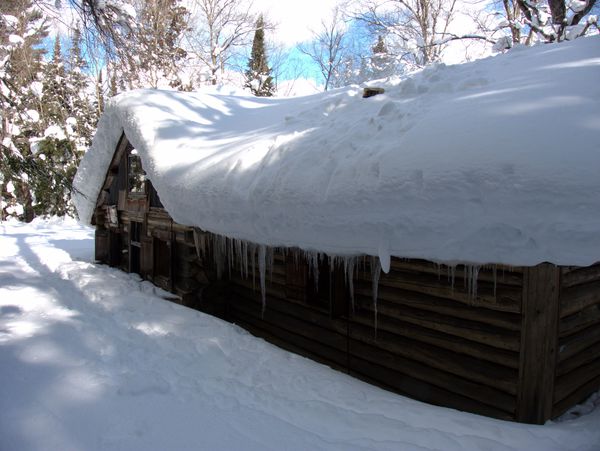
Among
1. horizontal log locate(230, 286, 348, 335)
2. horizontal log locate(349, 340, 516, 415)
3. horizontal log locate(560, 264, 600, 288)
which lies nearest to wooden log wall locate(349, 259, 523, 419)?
horizontal log locate(349, 340, 516, 415)

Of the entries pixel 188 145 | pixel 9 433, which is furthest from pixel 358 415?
pixel 188 145

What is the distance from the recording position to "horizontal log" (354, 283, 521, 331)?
3.79 meters

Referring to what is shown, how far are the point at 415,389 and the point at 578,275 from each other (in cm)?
204

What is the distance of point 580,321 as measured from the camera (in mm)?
4105

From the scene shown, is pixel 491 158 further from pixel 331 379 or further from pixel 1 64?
pixel 1 64

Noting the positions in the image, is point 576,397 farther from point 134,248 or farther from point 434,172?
point 134,248

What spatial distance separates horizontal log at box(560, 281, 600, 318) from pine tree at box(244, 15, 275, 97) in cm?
2226

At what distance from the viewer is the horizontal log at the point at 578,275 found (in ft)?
12.5

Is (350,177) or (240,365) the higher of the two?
(350,177)

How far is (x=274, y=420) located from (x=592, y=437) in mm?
2514

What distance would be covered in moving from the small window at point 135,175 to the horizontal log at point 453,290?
20.4 ft

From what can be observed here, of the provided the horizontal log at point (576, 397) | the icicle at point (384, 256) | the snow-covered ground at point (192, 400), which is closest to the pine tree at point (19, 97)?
the snow-covered ground at point (192, 400)

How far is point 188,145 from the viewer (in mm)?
7121

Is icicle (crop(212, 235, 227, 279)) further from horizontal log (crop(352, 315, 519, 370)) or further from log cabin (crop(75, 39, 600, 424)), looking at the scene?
horizontal log (crop(352, 315, 519, 370))
